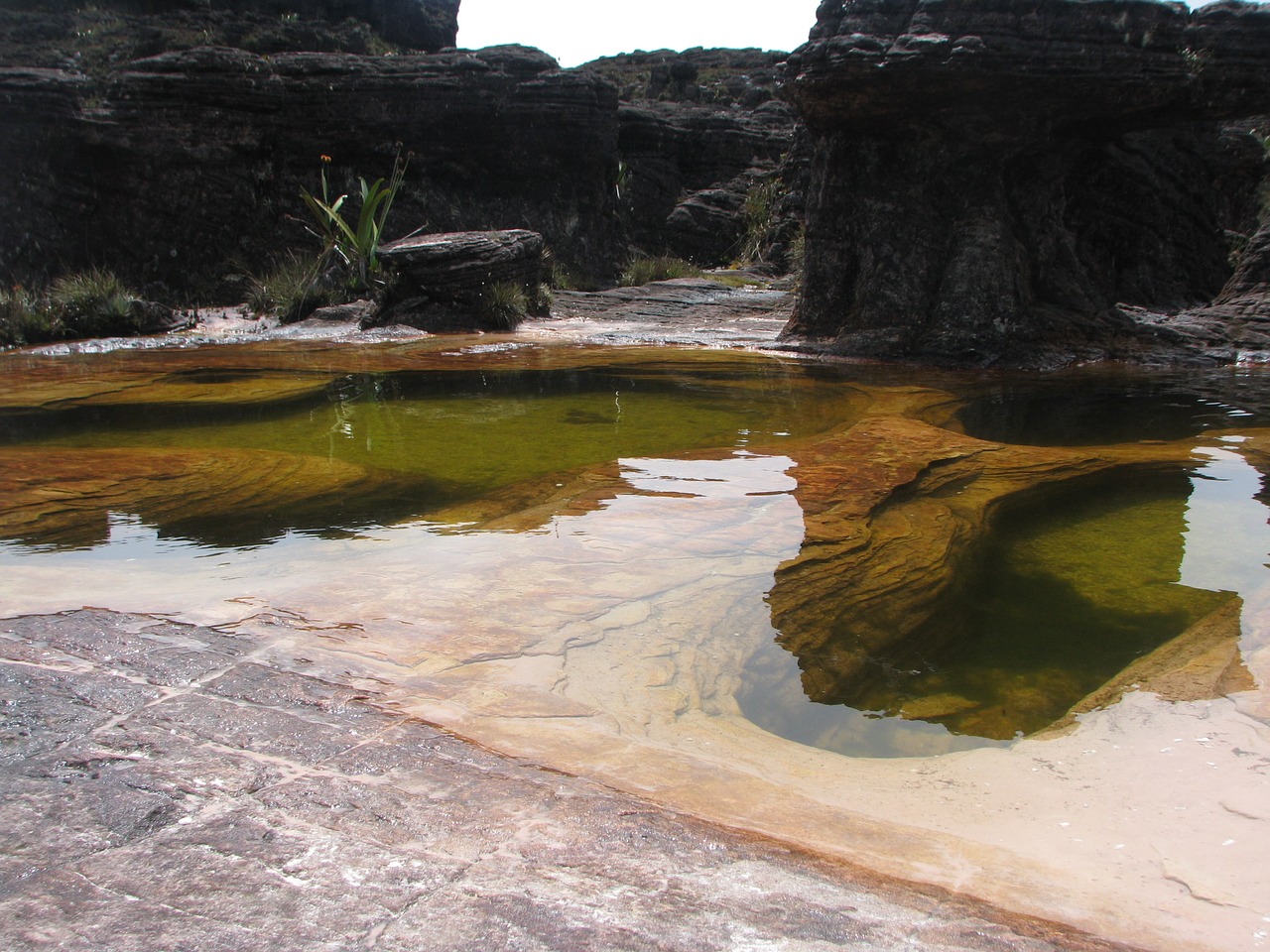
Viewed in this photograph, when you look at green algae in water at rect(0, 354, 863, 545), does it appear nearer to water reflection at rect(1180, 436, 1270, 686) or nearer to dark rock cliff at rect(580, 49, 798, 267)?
water reflection at rect(1180, 436, 1270, 686)

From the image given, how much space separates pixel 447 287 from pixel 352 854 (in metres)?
9.57

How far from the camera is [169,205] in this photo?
13.1 metres

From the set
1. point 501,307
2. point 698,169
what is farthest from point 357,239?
point 698,169

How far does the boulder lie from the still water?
433 centimetres

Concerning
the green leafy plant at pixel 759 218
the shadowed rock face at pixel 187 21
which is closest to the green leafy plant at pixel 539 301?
the green leafy plant at pixel 759 218

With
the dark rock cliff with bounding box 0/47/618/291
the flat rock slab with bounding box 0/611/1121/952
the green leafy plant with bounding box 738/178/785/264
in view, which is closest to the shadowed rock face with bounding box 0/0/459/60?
the dark rock cliff with bounding box 0/47/618/291

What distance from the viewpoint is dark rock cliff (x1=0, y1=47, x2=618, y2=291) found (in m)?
12.5

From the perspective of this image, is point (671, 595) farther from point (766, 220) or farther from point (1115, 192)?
point (766, 220)

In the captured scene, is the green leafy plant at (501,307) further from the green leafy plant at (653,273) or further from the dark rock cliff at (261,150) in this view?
the green leafy plant at (653,273)

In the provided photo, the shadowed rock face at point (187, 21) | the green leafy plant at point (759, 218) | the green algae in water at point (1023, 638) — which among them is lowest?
the green algae in water at point (1023, 638)

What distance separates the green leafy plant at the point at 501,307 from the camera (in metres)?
10.3

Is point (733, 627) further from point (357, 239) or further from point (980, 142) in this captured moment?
point (357, 239)

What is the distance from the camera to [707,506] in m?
3.31

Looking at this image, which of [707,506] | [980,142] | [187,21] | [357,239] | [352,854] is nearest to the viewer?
[352,854]
